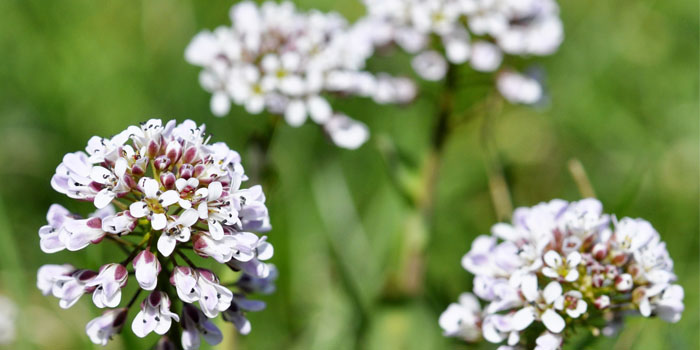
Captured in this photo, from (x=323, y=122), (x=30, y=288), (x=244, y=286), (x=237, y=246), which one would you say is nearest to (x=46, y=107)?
(x=30, y=288)

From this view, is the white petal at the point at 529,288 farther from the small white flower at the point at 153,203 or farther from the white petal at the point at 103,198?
the white petal at the point at 103,198

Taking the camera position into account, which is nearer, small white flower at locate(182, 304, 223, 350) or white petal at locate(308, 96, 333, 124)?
small white flower at locate(182, 304, 223, 350)

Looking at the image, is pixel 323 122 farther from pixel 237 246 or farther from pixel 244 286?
pixel 237 246

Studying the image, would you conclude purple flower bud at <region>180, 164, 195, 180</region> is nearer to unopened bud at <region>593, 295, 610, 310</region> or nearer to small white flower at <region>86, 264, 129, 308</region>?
small white flower at <region>86, 264, 129, 308</region>

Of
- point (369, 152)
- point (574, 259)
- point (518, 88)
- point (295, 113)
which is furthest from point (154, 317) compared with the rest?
point (369, 152)

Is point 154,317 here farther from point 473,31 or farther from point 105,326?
point 473,31

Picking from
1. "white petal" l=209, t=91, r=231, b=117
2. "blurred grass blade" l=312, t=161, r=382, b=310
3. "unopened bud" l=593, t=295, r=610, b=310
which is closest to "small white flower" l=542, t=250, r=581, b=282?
"unopened bud" l=593, t=295, r=610, b=310
